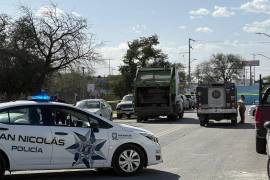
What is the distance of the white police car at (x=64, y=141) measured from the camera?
10211mm

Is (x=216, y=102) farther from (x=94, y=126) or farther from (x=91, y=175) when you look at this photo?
(x=94, y=126)

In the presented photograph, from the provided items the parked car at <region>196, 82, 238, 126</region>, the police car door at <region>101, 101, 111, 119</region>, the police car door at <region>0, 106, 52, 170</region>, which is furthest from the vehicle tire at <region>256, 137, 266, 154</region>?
the police car door at <region>101, 101, 111, 119</region>

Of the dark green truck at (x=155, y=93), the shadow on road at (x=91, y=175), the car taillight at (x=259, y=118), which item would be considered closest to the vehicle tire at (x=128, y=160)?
the shadow on road at (x=91, y=175)

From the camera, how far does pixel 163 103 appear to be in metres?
33.8

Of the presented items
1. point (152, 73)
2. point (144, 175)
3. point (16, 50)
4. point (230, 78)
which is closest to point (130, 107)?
point (152, 73)

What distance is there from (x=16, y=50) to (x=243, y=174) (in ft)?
106

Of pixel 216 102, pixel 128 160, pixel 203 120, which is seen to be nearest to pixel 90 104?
pixel 203 120

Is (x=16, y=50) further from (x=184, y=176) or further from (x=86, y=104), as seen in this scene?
(x=184, y=176)

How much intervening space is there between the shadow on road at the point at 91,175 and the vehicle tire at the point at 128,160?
141mm

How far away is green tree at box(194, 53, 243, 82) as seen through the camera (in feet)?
449

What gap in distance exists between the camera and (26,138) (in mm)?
10234

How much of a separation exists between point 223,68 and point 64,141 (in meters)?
130

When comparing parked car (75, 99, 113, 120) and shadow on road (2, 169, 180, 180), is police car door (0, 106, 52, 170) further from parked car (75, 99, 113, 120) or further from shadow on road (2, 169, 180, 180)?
parked car (75, 99, 113, 120)

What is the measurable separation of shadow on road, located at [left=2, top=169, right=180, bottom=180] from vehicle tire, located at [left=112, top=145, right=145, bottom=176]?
0.14m
